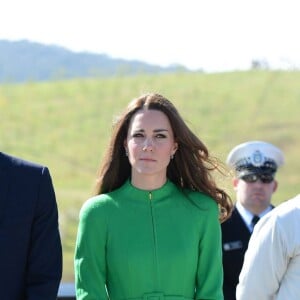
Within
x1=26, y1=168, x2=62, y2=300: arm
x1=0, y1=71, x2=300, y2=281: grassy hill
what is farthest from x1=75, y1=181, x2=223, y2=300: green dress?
x1=0, y1=71, x2=300, y2=281: grassy hill

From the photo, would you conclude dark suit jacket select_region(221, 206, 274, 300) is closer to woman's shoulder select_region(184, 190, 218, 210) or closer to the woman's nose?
woman's shoulder select_region(184, 190, 218, 210)

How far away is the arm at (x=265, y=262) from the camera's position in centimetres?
435

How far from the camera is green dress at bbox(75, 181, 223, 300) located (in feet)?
14.9

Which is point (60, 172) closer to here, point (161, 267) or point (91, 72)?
point (91, 72)

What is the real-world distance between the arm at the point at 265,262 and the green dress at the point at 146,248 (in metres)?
0.22

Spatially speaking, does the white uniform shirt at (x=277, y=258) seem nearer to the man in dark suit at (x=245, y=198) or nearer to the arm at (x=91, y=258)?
the arm at (x=91, y=258)

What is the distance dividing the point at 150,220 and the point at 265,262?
0.56 meters

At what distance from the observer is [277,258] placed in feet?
14.3

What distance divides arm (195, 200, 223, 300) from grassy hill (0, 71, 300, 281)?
25.5 m

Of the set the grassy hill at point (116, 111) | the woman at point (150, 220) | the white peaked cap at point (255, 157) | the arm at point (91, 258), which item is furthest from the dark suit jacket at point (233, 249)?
the grassy hill at point (116, 111)

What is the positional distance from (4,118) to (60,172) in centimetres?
551

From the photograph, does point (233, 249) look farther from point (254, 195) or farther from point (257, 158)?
point (257, 158)

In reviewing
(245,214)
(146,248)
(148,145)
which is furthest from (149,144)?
(245,214)

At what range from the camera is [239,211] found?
625cm
